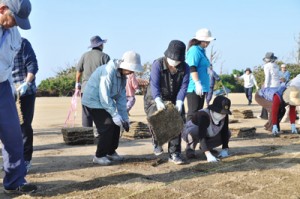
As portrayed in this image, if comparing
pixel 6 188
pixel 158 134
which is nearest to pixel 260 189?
pixel 158 134

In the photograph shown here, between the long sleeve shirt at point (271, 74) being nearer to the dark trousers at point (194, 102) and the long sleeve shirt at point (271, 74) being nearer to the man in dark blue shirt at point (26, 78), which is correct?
the dark trousers at point (194, 102)

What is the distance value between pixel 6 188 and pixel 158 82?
7.29 ft

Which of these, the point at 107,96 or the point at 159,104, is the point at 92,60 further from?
the point at 159,104

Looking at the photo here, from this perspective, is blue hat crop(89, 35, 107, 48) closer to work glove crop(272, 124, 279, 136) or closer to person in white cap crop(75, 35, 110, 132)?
person in white cap crop(75, 35, 110, 132)

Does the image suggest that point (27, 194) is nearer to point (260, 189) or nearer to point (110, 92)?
point (110, 92)

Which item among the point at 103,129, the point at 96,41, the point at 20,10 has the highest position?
the point at 20,10

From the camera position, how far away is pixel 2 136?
383 centimetres

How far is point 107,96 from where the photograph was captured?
16.7 feet

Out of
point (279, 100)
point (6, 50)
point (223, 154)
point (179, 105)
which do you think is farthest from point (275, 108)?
point (6, 50)

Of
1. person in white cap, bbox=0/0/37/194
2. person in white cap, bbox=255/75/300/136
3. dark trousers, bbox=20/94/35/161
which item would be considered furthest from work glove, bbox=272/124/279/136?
person in white cap, bbox=0/0/37/194

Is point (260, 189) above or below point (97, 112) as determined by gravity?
below

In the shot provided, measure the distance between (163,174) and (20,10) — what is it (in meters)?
2.28

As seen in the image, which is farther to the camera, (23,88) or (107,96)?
(107,96)

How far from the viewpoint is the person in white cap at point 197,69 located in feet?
20.8
